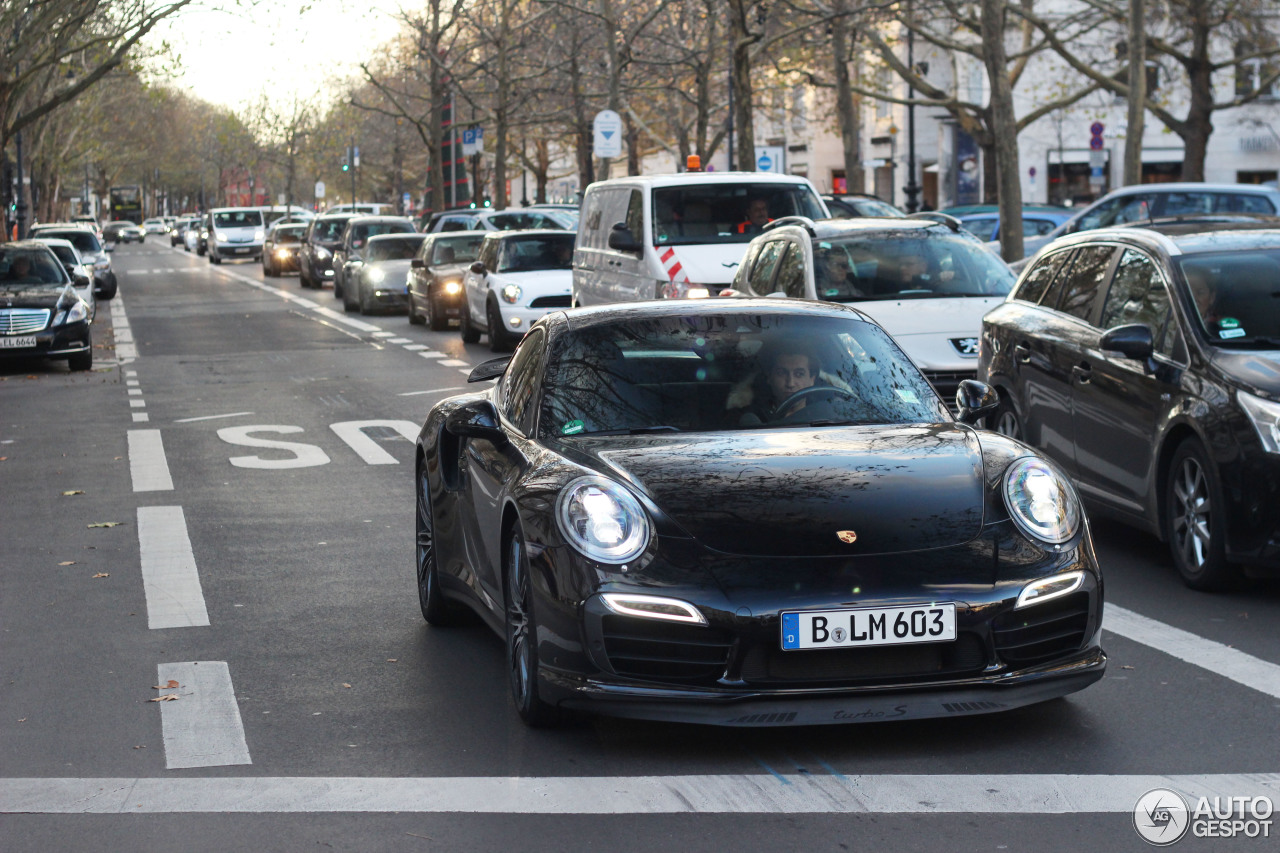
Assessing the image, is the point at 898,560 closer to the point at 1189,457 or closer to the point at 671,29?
the point at 1189,457

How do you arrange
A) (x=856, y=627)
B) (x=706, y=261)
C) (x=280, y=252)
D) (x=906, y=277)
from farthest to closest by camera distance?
(x=280, y=252), (x=706, y=261), (x=906, y=277), (x=856, y=627)

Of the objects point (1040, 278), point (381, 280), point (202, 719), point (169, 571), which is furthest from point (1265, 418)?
point (381, 280)

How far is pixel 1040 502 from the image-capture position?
227 inches

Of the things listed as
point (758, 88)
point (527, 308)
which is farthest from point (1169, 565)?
point (758, 88)

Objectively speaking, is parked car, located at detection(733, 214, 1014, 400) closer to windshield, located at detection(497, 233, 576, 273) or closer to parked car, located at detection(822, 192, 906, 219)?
windshield, located at detection(497, 233, 576, 273)

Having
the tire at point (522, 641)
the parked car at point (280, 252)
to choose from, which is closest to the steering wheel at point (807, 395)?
the tire at point (522, 641)

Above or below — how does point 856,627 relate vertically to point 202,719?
above

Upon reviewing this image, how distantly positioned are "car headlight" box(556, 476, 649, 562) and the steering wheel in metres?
1.05

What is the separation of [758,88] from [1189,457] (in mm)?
62531

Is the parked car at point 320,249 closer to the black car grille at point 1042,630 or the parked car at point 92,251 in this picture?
the parked car at point 92,251

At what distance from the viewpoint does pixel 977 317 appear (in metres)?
13.6

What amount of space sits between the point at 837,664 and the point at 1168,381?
3641 millimetres

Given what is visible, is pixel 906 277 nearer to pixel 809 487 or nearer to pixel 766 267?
pixel 766 267
